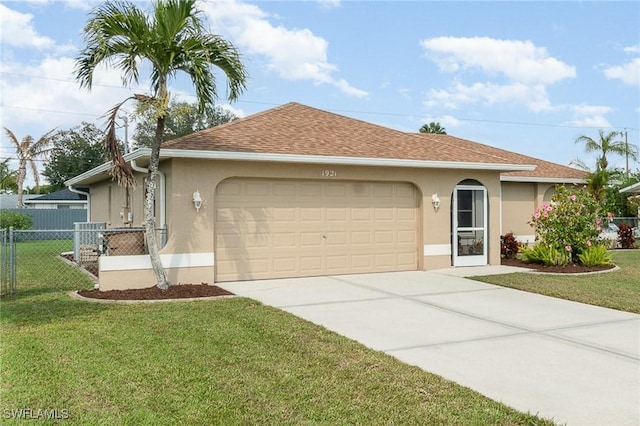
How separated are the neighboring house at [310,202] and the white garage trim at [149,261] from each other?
0.02 meters

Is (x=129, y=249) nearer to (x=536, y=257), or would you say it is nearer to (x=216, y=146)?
(x=216, y=146)

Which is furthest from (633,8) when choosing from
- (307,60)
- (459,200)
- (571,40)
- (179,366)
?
(307,60)

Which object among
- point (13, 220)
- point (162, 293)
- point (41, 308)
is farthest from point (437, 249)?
point (13, 220)

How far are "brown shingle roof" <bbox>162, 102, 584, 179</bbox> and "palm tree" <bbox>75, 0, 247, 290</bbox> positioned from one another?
148cm

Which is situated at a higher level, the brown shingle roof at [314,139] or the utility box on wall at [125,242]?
the brown shingle roof at [314,139]

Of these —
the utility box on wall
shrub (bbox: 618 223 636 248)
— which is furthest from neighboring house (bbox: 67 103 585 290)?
shrub (bbox: 618 223 636 248)

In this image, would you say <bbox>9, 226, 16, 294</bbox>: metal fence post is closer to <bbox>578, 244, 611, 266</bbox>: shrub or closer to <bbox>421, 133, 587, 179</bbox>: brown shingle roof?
<bbox>578, 244, 611, 266</bbox>: shrub

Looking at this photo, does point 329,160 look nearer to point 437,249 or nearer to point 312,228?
point 312,228

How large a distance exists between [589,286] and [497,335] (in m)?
5.12

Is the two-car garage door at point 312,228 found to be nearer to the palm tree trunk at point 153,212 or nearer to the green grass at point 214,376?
the palm tree trunk at point 153,212

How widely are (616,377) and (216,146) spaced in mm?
8308

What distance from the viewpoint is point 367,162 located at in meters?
12.3

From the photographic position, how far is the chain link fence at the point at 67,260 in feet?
32.8

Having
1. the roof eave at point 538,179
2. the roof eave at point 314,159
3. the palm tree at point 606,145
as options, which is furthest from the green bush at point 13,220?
the palm tree at point 606,145
